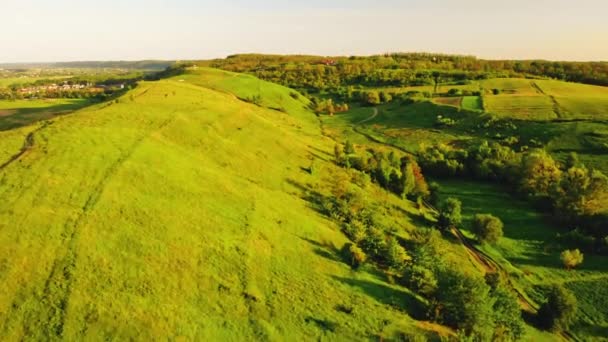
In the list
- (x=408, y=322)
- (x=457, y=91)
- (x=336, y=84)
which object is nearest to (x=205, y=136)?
(x=408, y=322)

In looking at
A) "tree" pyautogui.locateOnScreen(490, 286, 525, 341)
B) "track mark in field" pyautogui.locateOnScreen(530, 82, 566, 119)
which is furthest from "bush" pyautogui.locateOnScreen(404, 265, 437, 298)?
"track mark in field" pyautogui.locateOnScreen(530, 82, 566, 119)

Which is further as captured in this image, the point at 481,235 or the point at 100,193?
the point at 481,235

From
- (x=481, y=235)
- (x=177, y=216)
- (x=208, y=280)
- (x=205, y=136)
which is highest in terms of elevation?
(x=205, y=136)

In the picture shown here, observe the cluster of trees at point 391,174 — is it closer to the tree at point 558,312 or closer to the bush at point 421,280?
the tree at point 558,312

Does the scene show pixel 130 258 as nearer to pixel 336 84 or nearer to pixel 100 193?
pixel 100 193

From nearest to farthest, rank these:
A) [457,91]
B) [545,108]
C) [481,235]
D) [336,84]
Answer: [481,235] < [545,108] < [457,91] < [336,84]

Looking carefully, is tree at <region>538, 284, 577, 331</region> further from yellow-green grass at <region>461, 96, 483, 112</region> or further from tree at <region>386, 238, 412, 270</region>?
yellow-green grass at <region>461, 96, 483, 112</region>
